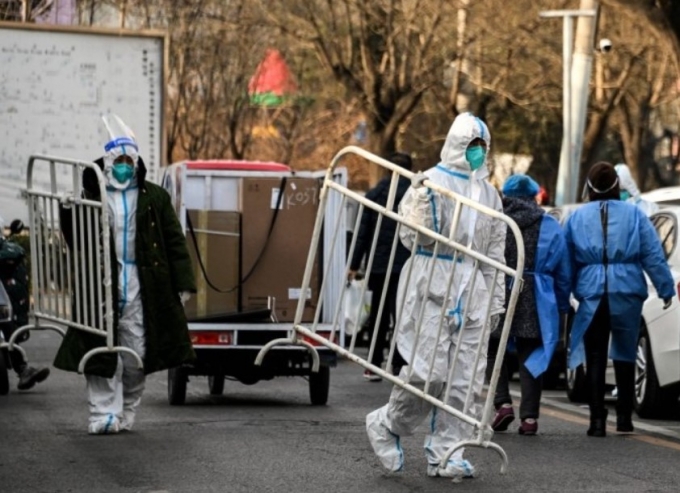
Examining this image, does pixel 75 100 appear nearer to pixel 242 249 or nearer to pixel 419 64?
pixel 242 249

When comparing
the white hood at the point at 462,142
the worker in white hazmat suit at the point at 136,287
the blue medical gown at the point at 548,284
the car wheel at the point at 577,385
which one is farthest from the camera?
the car wheel at the point at 577,385

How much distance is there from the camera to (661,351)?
42.8 ft

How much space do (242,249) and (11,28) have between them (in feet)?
30.0

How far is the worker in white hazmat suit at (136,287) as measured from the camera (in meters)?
11.5

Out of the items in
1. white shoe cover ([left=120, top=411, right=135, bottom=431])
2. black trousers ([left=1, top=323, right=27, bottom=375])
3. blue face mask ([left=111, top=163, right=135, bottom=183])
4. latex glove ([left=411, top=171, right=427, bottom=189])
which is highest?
latex glove ([left=411, top=171, right=427, bottom=189])

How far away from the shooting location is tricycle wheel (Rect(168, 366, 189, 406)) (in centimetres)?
1334

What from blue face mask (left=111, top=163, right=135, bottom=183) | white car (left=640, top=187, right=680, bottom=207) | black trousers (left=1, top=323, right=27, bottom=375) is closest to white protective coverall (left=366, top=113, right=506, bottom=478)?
blue face mask (left=111, top=163, right=135, bottom=183)

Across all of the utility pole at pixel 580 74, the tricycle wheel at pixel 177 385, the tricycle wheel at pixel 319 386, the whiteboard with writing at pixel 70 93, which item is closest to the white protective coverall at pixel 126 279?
the tricycle wheel at pixel 177 385

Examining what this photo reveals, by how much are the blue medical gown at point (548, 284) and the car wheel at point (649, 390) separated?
1.50 meters

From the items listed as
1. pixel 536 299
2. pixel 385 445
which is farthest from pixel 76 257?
Result: pixel 385 445

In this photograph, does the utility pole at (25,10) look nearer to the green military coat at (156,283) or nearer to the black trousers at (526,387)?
the green military coat at (156,283)

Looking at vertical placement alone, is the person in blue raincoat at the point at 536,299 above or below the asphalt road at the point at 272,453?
above

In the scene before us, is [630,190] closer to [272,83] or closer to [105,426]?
[105,426]

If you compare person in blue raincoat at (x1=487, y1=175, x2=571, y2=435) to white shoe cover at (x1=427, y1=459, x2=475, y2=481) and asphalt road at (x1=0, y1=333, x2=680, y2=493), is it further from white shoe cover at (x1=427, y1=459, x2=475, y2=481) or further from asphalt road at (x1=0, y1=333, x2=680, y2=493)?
white shoe cover at (x1=427, y1=459, x2=475, y2=481)
